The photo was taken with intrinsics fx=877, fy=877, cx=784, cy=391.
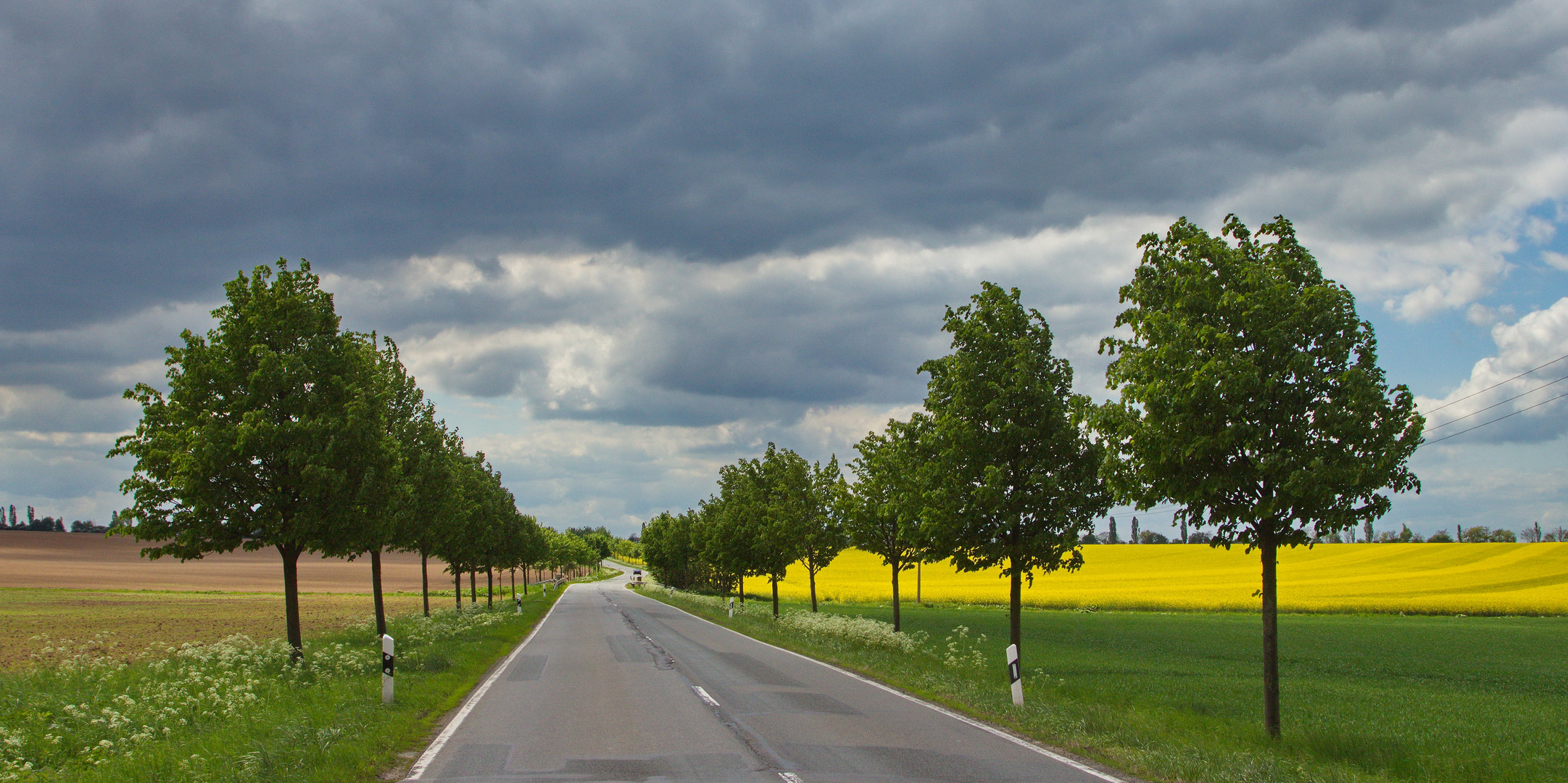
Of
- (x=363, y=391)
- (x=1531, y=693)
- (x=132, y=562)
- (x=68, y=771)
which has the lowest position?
A: (x=132, y=562)

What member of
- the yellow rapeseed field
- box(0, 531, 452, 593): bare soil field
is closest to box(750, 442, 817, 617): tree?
the yellow rapeseed field

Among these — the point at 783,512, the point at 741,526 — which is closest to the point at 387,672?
the point at 783,512

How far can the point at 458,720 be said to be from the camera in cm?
1240

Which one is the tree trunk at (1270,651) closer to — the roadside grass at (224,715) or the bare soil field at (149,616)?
the roadside grass at (224,715)

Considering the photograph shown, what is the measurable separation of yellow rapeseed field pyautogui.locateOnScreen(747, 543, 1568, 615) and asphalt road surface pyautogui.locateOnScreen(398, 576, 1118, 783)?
114ft

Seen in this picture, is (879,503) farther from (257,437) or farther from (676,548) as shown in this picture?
(676,548)

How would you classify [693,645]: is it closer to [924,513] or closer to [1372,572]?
[924,513]

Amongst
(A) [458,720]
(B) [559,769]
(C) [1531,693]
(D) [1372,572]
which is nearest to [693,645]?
(A) [458,720]

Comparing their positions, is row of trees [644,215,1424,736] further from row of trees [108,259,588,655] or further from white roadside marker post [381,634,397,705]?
row of trees [108,259,588,655]

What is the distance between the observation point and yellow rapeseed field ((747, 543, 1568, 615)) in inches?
1927

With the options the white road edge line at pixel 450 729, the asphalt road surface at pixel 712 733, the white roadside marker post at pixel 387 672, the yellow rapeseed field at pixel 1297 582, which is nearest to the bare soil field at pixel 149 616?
the white road edge line at pixel 450 729

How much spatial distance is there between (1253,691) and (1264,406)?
35.7 ft

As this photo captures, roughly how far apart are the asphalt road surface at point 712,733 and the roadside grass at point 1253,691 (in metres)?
1.18

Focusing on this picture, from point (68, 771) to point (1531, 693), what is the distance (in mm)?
26786
